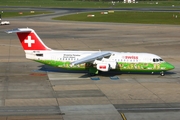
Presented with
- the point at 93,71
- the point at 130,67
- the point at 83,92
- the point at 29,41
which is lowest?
the point at 83,92

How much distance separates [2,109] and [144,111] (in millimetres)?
12291

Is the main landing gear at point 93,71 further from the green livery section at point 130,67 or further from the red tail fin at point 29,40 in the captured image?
the red tail fin at point 29,40

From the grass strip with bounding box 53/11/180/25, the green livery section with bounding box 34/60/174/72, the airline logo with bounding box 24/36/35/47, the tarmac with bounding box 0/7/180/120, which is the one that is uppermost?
the grass strip with bounding box 53/11/180/25

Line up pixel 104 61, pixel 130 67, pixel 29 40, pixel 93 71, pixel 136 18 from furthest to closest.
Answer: pixel 136 18 < pixel 29 40 < pixel 130 67 < pixel 93 71 < pixel 104 61

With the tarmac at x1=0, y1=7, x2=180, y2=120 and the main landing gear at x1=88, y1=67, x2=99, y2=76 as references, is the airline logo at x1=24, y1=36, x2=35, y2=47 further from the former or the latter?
the main landing gear at x1=88, y1=67, x2=99, y2=76

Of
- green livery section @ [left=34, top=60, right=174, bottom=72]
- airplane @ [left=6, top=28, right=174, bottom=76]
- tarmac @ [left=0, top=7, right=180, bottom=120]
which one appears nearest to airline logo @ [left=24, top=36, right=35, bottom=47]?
airplane @ [left=6, top=28, right=174, bottom=76]

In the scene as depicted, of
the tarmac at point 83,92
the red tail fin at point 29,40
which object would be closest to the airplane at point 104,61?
the red tail fin at point 29,40

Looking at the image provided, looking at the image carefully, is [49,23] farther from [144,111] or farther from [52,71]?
[144,111]

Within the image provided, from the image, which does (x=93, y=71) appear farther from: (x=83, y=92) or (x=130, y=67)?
(x=83, y=92)

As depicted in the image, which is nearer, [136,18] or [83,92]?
[83,92]

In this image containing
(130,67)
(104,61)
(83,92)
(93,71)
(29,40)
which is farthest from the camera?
(29,40)

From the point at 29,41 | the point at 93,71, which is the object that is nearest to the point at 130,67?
the point at 93,71

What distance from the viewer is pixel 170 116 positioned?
33.6 meters

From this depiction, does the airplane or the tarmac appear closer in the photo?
the tarmac
